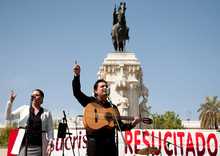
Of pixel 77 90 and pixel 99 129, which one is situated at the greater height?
pixel 77 90

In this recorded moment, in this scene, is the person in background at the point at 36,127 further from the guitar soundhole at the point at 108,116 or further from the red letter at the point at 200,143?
the red letter at the point at 200,143

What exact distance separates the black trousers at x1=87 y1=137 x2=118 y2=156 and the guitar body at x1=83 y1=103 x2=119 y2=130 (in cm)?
16

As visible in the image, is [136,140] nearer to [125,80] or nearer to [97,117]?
[97,117]

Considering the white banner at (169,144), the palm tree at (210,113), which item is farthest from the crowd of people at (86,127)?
the palm tree at (210,113)

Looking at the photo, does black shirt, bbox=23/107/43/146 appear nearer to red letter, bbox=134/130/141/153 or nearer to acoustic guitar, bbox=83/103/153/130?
acoustic guitar, bbox=83/103/153/130

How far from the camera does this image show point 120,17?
32.7 m

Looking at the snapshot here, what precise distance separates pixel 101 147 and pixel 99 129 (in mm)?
224

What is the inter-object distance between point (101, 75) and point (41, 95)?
2421cm

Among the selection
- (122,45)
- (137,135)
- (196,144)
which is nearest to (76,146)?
(137,135)

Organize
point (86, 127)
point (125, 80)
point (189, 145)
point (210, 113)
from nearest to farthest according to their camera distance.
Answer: point (86, 127) < point (189, 145) < point (125, 80) < point (210, 113)

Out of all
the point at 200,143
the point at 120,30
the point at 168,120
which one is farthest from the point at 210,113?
the point at 200,143

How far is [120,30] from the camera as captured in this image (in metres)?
32.3

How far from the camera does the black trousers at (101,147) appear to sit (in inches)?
182

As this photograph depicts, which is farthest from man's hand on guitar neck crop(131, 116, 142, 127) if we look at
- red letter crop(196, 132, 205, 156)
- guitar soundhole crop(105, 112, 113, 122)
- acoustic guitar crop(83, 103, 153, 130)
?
red letter crop(196, 132, 205, 156)
